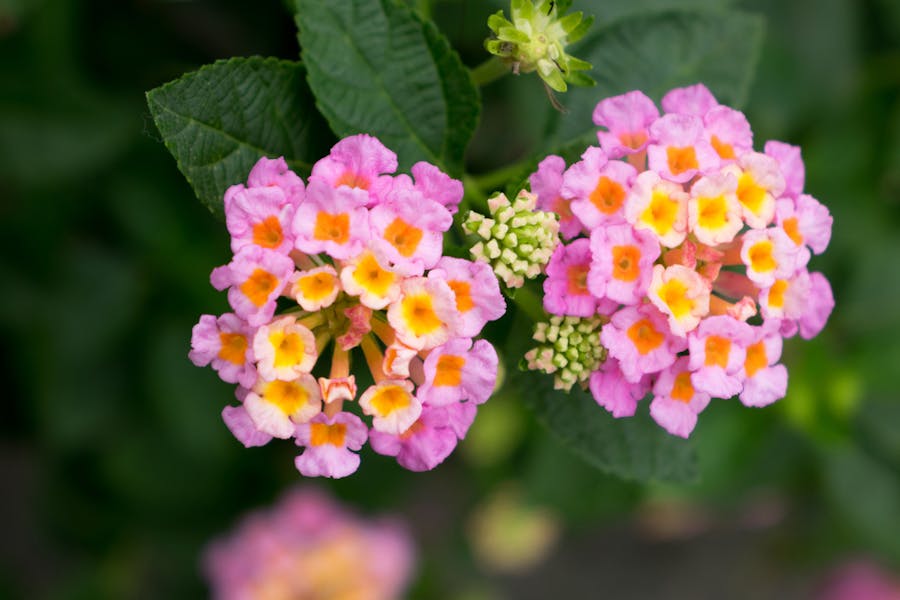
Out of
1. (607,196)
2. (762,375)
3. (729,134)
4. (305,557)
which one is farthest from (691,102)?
(305,557)

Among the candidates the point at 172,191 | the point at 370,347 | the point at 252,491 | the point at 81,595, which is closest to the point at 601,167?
the point at 370,347

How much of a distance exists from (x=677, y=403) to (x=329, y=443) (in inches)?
12.3

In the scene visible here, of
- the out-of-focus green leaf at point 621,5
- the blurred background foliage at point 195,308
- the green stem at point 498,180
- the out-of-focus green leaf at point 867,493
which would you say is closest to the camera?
the green stem at point 498,180

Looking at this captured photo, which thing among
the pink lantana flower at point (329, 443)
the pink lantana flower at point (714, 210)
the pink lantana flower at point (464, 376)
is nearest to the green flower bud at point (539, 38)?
the pink lantana flower at point (714, 210)

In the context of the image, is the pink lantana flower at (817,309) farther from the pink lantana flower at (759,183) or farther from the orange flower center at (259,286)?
the orange flower center at (259,286)

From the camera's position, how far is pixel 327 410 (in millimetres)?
804

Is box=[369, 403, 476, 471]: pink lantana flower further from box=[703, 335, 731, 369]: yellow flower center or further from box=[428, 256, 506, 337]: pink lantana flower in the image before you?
box=[703, 335, 731, 369]: yellow flower center

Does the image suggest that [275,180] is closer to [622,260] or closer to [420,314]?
[420,314]

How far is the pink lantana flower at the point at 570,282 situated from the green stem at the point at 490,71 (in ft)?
0.67

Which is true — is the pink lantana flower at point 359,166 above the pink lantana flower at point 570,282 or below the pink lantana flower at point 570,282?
above

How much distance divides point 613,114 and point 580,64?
6 centimetres

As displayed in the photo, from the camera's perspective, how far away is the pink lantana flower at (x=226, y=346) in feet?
2.58

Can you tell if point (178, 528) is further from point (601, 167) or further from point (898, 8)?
point (898, 8)

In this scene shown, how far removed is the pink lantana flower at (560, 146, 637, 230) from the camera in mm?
812
